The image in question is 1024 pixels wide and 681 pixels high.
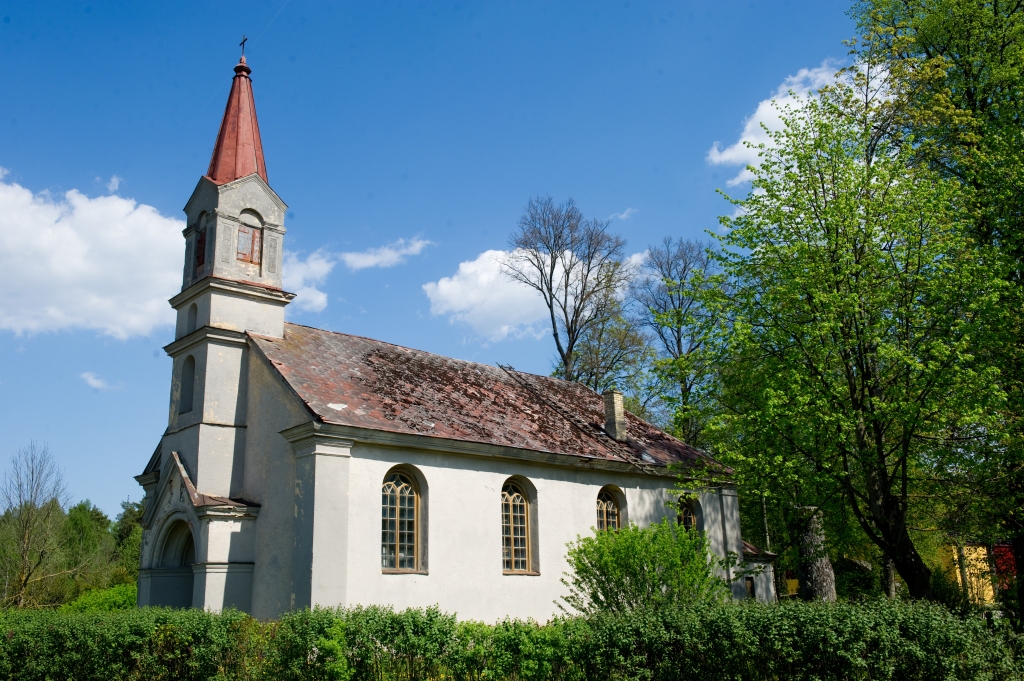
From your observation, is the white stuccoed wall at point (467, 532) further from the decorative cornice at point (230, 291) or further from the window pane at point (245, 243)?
the window pane at point (245, 243)

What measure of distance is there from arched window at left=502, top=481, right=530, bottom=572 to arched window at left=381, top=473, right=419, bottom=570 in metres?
2.99

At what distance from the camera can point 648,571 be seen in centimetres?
1509

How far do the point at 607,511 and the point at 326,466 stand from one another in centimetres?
1003

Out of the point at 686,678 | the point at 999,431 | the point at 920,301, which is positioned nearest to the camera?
the point at 686,678

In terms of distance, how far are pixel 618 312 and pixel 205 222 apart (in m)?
22.8

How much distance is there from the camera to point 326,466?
58.2ft

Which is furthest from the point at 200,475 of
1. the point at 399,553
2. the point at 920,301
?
the point at 920,301

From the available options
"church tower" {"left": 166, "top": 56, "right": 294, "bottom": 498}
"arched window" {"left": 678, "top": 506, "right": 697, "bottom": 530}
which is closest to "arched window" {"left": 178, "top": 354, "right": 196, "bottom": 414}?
"church tower" {"left": 166, "top": 56, "right": 294, "bottom": 498}

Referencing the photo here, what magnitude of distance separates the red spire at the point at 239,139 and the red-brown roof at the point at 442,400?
16.3ft

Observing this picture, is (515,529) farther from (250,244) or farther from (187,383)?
(250,244)

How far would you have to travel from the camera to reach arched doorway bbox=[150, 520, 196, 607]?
20156mm

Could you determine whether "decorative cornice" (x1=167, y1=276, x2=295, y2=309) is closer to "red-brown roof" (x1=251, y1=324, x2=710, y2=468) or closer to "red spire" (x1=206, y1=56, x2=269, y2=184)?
"red-brown roof" (x1=251, y1=324, x2=710, y2=468)

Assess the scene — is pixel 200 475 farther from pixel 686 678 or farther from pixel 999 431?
pixel 999 431

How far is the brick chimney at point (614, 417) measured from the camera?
2611cm
